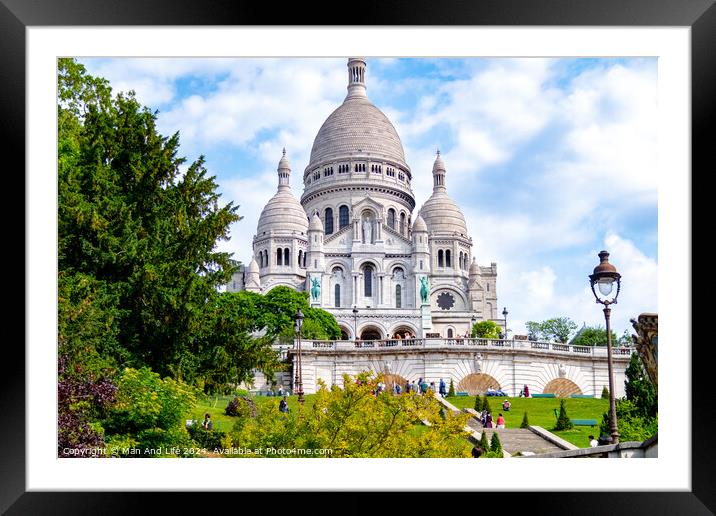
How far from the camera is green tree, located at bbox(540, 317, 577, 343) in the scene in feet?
160

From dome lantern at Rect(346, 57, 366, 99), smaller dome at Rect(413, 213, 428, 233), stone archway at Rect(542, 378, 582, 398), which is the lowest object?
stone archway at Rect(542, 378, 582, 398)

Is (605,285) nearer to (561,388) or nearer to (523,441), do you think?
(523,441)

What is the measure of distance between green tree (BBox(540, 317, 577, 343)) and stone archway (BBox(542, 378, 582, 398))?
24.4ft

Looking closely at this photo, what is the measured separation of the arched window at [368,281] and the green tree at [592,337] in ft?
93.6

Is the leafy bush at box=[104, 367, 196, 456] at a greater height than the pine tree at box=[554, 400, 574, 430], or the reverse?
the leafy bush at box=[104, 367, 196, 456]

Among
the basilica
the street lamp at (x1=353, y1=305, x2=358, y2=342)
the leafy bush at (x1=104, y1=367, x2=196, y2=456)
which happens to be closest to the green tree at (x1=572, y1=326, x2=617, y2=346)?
the basilica

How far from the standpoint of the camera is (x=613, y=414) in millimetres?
16531

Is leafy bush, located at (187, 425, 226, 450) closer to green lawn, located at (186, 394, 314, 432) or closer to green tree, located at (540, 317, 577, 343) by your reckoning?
green lawn, located at (186, 394, 314, 432)

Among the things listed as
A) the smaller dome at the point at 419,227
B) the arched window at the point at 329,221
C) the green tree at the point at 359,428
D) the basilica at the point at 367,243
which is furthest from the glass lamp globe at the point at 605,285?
the arched window at the point at 329,221

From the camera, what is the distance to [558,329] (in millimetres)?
51188
